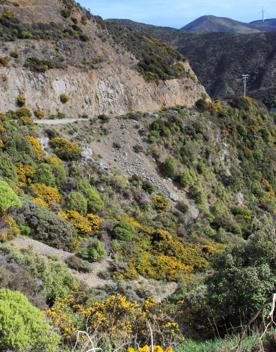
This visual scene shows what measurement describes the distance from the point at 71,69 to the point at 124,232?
18.9m

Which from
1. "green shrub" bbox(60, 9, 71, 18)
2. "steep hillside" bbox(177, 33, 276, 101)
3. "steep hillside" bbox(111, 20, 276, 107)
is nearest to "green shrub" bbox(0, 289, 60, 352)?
"green shrub" bbox(60, 9, 71, 18)

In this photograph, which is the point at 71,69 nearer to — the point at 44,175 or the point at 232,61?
the point at 44,175

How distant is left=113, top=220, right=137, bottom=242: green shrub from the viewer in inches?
1017

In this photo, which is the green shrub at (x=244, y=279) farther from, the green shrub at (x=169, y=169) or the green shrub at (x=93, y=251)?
the green shrub at (x=169, y=169)

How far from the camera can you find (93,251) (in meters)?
22.3

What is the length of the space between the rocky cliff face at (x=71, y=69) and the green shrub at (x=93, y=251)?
15.5 meters

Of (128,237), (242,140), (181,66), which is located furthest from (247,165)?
(128,237)

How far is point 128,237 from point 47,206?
433 centimetres

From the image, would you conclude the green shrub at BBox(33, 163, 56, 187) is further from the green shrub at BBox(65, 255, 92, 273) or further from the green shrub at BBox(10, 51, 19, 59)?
the green shrub at BBox(10, 51, 19, 59)

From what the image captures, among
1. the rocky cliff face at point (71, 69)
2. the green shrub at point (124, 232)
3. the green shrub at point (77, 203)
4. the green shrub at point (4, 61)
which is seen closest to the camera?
the green shrub at point (124, 232)

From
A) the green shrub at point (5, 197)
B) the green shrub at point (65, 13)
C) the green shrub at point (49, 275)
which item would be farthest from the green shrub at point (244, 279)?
the green shrub at point (65, 13)

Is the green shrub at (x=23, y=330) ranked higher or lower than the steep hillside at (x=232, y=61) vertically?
lower

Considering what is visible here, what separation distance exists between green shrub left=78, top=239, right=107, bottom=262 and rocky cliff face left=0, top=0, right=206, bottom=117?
1545cm

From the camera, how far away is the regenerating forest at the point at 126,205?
991 centimetres
